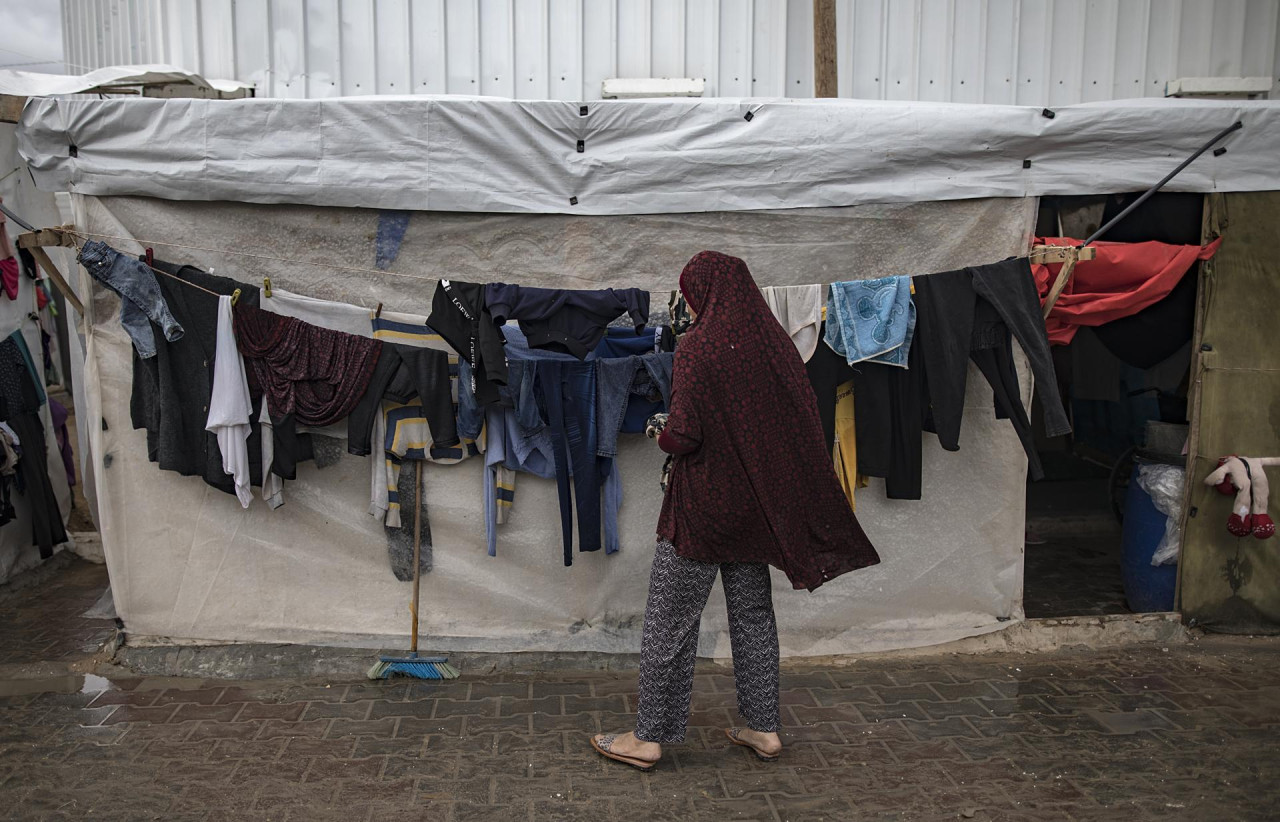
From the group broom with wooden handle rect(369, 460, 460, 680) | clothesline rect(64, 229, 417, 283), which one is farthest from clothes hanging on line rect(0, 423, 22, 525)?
broom with wooden handle rect(369, 460, 460, 680)

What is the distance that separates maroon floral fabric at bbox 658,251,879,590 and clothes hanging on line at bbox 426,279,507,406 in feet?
3.50

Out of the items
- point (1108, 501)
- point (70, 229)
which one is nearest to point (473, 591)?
point (70, 229)

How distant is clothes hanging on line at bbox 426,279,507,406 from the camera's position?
4422 mm

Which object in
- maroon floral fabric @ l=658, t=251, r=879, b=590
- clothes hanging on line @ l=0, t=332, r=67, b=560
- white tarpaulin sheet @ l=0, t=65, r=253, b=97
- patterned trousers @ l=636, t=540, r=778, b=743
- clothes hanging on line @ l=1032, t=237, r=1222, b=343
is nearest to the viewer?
maroon floral fabric @ l=658, t=251, r=879, b=590

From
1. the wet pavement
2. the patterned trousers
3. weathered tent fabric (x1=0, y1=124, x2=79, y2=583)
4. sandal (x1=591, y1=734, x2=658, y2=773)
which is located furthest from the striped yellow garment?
weathered tent fabric (x1=0, y1=124, x2=79, y2=583)

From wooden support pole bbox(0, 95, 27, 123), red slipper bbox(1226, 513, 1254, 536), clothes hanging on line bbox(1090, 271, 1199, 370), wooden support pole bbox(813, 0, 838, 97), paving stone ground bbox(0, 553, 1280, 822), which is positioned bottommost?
paving stone ground bbox(0, 553, 1280, 822)

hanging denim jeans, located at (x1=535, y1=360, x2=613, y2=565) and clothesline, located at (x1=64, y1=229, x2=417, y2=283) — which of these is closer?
hanging denim jeans, located at (x1=535, y1=360, x2=613, y2=565)

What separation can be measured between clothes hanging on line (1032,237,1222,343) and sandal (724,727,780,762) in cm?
262

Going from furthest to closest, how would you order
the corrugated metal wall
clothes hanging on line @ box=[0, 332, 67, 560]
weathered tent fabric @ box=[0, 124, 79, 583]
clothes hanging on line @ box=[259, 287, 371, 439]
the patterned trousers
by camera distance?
weathered tent fabric @ box=[0, 124, 79, 583]
clothes hanging on line @ box=[0, 332, 67, 560]
the corrugated metal wall
clothes hanging on line @ box=[259, 287, 371, 439]
the patterned trousers

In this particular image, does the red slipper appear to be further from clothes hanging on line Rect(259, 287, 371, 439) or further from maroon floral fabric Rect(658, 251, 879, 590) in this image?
clothes hanging on line Rect(259, 287, 371, 439)

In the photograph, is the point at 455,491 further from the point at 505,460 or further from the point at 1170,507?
the point at 1170,507

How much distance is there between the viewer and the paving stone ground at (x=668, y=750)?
3711 millimetres

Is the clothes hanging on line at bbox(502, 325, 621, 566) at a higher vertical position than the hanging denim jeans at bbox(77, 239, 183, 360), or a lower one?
lower

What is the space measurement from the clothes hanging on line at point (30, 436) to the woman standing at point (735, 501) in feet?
14.8
